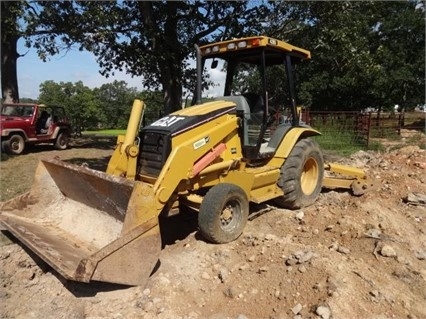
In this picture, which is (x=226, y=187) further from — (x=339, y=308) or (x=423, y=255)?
(x=423, y=255)

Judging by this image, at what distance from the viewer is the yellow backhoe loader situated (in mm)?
4047

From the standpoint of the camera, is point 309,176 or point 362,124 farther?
point 362,124

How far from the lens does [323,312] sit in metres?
3.61

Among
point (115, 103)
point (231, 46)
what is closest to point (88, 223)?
point (231, 46)

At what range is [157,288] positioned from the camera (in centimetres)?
405

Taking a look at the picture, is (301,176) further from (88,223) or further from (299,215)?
(88,223)

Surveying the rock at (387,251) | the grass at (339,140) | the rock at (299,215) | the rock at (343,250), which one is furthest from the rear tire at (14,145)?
the rock at (387,251)

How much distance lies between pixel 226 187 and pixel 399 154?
23.8 feet

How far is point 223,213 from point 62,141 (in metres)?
13.1

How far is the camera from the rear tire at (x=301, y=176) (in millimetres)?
6043

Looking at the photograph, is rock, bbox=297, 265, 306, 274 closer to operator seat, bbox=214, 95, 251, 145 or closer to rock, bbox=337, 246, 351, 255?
rock, bbox=337, 246, 351, 255

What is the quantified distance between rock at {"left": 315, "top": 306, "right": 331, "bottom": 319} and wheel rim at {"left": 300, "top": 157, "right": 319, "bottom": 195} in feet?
10.2

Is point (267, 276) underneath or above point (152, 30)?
underneath

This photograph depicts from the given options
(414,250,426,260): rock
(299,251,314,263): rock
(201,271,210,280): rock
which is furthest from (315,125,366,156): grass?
(201,271,210,280): rock
